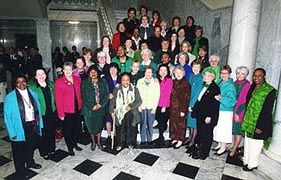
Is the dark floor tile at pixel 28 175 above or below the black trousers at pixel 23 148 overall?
below

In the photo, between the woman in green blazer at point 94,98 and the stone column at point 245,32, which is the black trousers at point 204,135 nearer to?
the stone column at point 245,32

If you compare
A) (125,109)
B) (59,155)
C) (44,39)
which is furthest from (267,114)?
(44,39)

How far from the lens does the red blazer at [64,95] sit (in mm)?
3797

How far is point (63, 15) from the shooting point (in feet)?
31.3

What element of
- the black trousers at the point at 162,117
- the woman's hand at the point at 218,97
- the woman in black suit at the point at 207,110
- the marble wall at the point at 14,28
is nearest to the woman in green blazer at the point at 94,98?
the black trousers at the point at 162,117

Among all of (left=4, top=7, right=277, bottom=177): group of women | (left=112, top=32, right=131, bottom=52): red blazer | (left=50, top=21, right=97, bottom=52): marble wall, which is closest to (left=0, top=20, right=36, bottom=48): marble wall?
(left=50, top=21, right=97, bottom=52): marble wall

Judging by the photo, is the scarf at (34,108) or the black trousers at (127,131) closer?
the scarf at (34,108)

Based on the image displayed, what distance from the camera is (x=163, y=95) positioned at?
4.23 metres

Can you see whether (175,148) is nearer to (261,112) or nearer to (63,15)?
(261,112)

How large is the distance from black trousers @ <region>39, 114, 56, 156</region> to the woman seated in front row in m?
1.02

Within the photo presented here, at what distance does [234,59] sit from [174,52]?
122 cm

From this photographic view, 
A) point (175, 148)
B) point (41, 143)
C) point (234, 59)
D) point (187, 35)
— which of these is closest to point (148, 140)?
point (175, 148)

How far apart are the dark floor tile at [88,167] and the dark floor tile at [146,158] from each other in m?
0.69

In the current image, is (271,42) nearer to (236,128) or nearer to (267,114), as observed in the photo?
(267,114)
